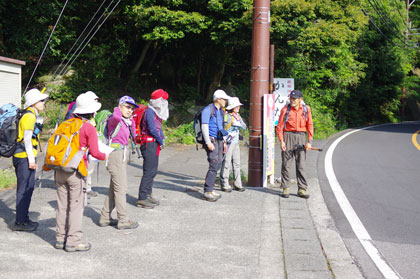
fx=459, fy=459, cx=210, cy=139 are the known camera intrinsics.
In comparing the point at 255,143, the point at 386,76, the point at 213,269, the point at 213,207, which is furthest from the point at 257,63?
the point at 386,76

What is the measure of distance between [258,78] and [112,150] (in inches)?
162

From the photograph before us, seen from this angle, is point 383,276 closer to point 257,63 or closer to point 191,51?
point 257,63

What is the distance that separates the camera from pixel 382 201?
25.3 feet

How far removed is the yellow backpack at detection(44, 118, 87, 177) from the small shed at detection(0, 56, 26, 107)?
8515 mm

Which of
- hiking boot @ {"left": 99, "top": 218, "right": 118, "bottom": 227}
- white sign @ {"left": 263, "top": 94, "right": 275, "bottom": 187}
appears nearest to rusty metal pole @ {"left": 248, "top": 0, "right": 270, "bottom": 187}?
white sign @ {"left": 263, "top": 94, "right": 275, "bottom": 187}

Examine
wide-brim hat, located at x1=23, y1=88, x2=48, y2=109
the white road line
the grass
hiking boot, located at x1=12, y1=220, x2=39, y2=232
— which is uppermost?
wide-brim hat, located at x1=23, y1=88, x2=48, y2=109

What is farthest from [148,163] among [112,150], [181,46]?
[181,46]

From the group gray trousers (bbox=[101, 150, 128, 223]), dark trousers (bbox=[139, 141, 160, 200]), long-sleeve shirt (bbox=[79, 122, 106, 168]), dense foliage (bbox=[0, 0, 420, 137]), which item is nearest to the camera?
long-sleeve shirt (bbox=[79, 122, 106, 168])

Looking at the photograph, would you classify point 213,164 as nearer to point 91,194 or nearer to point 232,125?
point 232,125

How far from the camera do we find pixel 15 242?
16.7 ft

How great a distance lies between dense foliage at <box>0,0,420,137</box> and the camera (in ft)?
59.0

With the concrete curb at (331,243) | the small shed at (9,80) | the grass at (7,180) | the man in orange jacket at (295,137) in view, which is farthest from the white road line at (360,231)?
the small shed at (9,80)

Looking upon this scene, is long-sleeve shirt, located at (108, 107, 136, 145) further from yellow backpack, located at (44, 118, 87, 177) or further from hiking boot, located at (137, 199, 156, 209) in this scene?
hiking boot, located at (137, 199, 156, 209)

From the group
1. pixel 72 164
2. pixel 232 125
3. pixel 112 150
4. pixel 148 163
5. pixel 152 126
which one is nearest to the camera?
pixel 72 164
